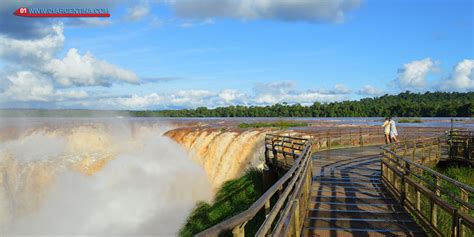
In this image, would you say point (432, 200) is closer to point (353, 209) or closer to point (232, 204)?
point (353, 209)

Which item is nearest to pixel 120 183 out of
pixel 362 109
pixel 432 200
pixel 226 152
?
pixel 226 152

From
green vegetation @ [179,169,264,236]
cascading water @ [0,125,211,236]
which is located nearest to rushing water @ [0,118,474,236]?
cascading water @ [0,125,211,236]

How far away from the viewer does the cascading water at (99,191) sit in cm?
3725

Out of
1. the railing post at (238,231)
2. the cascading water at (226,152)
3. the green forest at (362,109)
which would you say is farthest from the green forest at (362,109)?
the railing post at (238,231)

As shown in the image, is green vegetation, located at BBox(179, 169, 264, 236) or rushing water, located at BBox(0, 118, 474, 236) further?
Answer: rushing water, located at BBox(0, 118, 474, 236)

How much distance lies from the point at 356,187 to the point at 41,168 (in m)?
41.0

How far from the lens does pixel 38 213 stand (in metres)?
42.4

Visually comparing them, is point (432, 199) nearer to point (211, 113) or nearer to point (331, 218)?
point (331, 218)

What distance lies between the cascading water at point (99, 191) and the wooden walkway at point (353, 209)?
19.2m

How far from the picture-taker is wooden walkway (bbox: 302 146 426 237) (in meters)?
8.30

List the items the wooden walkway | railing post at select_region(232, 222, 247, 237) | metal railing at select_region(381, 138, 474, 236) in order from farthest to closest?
the wooden walkway → metal railing at select_region(381, 138, 474, 236) → railing post at select_region(232, 222, 247, 237)

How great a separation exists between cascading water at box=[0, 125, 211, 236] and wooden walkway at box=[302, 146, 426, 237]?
1921 cm

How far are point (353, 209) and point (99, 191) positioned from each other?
38.4 m

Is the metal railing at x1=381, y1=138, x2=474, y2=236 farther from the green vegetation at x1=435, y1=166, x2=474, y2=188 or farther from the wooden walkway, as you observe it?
the green vegetation at x1=435, y1=166, x2=474, y2=188
